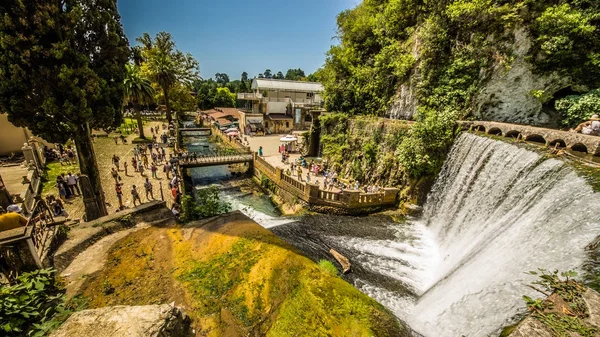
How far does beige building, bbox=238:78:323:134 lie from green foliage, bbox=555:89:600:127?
31.3 meters

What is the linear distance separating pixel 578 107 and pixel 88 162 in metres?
22.8

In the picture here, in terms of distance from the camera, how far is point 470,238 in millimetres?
9383

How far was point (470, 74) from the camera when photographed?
1422 cm

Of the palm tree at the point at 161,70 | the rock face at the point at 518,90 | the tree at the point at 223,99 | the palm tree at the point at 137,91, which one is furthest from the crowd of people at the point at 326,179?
the tree at the point at 223,99

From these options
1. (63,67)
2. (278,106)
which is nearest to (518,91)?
(63,67)

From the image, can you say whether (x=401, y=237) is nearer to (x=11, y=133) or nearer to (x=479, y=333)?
(x=479, y=333)

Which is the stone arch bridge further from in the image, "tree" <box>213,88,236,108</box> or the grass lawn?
"tree" <box>213,88,236,108</box>

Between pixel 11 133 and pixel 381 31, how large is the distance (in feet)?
105

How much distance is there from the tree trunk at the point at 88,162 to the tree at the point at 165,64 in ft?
110

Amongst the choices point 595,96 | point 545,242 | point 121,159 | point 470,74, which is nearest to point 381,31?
point 470,74

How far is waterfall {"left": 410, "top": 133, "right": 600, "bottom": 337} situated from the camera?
5.12m

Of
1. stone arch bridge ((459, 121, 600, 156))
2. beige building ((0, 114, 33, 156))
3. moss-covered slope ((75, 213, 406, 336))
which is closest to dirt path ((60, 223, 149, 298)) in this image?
moss-covered slope ((75, 213, 406, 336))

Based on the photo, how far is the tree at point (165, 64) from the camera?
37.4 metres

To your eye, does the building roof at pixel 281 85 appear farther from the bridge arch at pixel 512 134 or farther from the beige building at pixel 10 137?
the bridge arch at pixel 512 134
